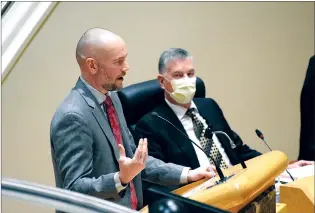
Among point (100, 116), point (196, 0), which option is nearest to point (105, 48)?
point (100, 116)

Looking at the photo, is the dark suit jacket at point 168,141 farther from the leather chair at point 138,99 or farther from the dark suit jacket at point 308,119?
the dark suit jacket at point 308,119

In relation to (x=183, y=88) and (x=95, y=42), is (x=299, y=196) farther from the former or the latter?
(x=183, y=88)

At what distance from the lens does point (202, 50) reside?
3717mm

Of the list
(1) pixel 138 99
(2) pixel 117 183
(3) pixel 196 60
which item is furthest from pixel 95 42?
(3) pixel 196 60

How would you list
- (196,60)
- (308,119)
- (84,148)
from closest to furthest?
(84,148), (308,119), (196,60)

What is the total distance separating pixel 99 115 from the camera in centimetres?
181

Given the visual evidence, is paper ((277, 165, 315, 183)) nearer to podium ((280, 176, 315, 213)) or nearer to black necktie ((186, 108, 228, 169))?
black necktie ((186, 108, 228, 169))

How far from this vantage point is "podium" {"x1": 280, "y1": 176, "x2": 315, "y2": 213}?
1508 millimetres

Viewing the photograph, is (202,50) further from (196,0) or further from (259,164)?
(259,164)

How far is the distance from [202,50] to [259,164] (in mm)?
2231

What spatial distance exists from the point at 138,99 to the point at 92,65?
78cm

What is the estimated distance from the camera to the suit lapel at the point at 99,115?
5.90ft

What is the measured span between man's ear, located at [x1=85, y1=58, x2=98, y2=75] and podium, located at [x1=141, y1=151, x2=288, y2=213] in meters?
0.52

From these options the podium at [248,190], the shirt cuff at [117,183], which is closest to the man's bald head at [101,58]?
the shirt cuff at [117,183]
